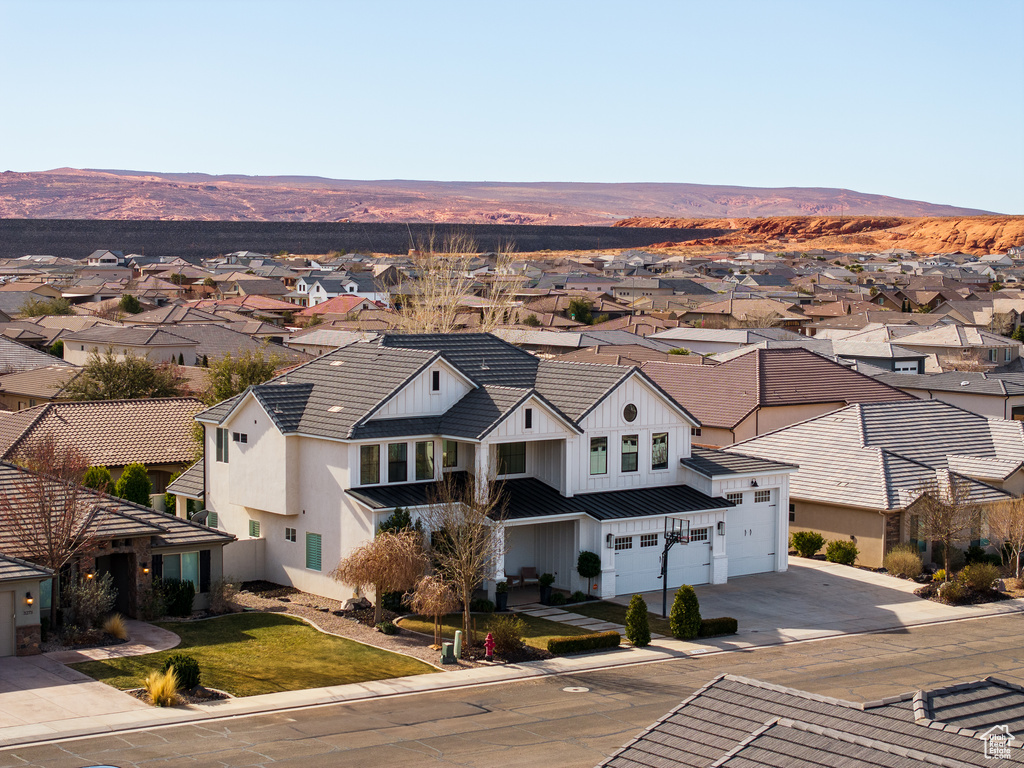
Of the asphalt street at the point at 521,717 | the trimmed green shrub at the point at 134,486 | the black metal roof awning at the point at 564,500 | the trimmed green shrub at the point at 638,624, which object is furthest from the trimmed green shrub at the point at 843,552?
the trimmed green shrub at the point at 134,486

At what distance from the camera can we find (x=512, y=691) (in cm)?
2877

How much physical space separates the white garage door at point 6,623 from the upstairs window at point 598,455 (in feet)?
58.1

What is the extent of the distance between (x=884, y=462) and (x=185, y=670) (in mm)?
27614

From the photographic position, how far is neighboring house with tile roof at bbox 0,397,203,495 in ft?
161

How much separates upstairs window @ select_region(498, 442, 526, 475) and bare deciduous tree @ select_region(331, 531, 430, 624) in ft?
19.1

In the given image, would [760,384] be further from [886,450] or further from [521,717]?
[521,717]

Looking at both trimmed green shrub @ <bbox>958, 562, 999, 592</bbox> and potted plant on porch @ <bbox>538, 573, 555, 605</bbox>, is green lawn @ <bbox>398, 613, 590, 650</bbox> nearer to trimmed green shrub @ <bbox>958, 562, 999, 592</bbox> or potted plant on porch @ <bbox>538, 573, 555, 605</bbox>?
potted plant on porch @ <bbox>538, 573, 555, 605</bbox>

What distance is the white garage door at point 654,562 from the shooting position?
3838 cm

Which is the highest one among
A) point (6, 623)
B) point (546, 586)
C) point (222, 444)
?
point (222, 444)

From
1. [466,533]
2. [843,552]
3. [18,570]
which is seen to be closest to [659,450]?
[843,552]

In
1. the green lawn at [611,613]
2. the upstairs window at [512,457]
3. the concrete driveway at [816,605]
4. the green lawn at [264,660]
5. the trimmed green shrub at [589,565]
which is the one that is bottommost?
the concrete driveway at [816,605]

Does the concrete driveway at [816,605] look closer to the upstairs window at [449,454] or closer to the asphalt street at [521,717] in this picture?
the asphalt street at [521,717]

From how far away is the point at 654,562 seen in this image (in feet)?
128

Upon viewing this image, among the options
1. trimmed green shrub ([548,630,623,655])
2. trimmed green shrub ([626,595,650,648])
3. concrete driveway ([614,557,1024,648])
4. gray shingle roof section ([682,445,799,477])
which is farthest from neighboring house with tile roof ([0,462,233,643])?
gray shingle roof section ([682,445,799,477])
